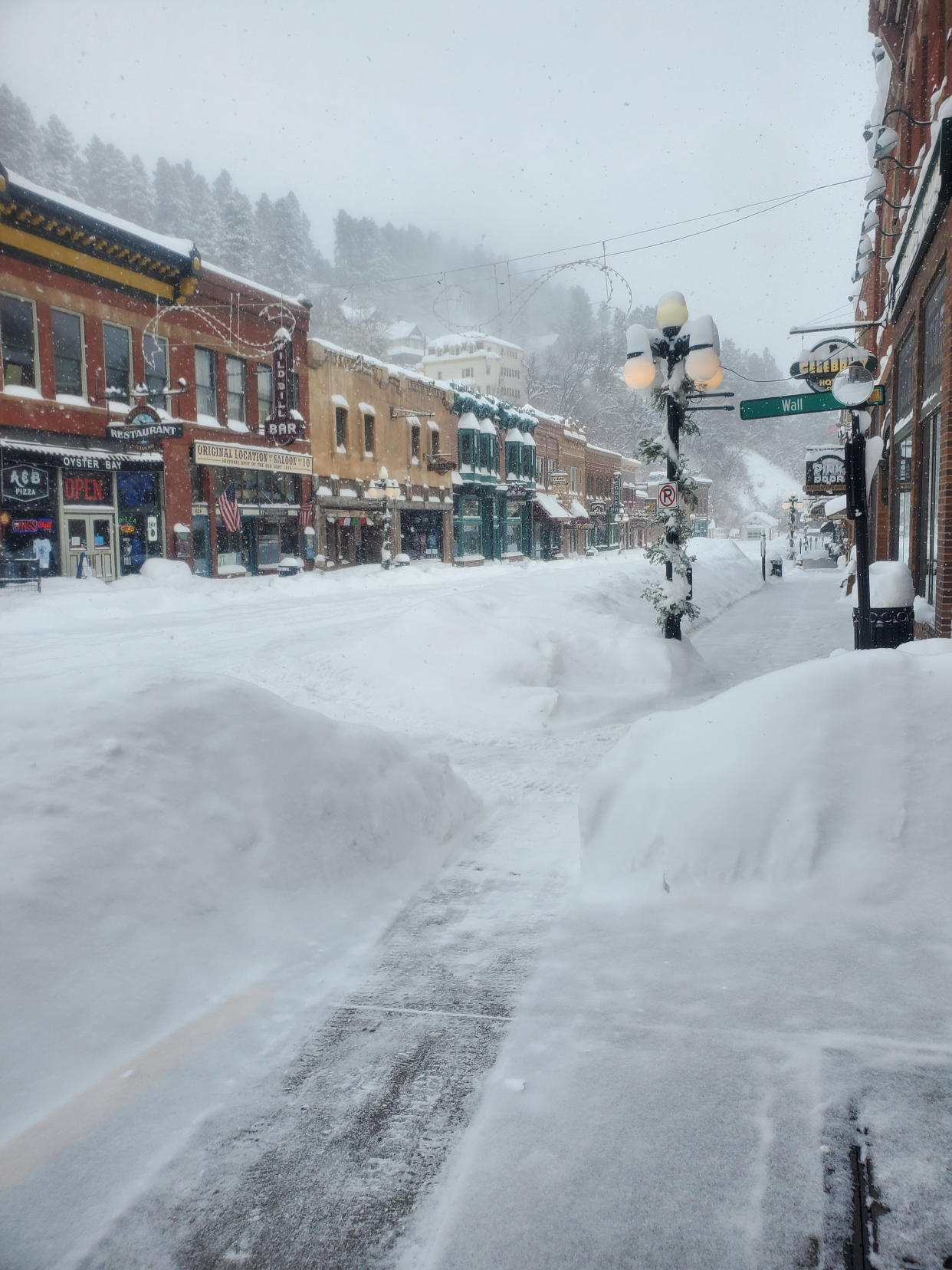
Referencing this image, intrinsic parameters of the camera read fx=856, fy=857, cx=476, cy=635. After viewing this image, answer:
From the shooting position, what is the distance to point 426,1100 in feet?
8.96

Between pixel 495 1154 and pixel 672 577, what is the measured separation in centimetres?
955

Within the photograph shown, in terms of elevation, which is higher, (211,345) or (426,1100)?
(211,345)

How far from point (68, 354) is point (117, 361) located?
5.09 ft

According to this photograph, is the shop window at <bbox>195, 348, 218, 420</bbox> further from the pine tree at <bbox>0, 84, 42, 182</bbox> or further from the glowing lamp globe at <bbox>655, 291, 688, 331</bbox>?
the pine tree at <bbox>0, 84, 42, 182</bbox>

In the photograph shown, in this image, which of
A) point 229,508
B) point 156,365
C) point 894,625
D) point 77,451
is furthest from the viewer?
point 229,508

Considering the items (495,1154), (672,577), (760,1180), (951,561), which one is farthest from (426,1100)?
(672,577)

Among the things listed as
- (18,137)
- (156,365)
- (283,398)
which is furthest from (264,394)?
(18,137)

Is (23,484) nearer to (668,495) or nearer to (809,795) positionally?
(668,495)

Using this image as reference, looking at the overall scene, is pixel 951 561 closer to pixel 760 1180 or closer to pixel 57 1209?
pixel 760 1180

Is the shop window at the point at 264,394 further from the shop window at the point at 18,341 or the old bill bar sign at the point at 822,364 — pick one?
the old bill bar sign at the point at 822,364

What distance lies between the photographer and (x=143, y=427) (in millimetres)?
22688

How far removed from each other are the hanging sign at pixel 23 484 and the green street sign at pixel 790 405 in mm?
17941

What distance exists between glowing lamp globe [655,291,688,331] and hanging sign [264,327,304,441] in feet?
62.3

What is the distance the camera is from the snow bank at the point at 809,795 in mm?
3928
